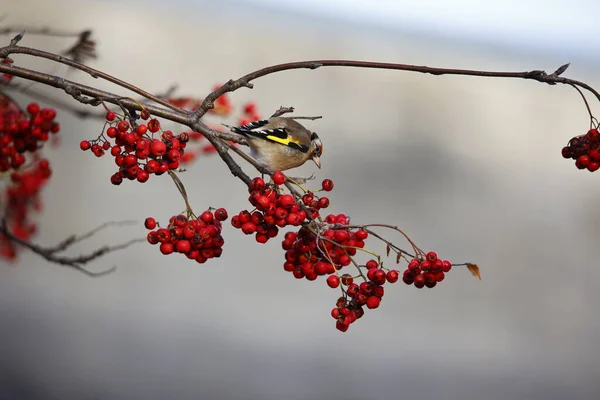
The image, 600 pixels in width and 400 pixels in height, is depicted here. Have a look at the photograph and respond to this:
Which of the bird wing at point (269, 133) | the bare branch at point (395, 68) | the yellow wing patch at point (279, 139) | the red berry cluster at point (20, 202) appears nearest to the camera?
the bare branch at point (395, 68)

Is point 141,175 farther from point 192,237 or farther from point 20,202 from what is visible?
point 20,202

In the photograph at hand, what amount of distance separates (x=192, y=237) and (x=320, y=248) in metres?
0.33

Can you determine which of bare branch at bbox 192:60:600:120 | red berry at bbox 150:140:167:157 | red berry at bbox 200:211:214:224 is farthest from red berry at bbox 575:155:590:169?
red berry at bbox 150:140:167:157

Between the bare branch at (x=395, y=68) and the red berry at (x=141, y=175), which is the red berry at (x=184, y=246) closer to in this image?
the red berry at (x=141, y=175)

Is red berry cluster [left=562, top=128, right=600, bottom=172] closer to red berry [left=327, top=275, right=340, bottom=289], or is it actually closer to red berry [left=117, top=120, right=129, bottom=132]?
red berry [left=327, top=275, right=340, bottom=289]

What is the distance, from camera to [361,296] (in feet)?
6.31

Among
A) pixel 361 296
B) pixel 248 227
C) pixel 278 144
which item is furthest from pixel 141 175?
pixel 278 144

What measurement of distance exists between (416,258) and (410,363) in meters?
6.07

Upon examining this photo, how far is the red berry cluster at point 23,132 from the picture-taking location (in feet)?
8.43

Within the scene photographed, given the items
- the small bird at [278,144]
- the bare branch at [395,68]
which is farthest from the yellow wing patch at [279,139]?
the bare branch at [395,68]

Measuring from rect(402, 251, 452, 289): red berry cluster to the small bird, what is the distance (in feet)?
2.66

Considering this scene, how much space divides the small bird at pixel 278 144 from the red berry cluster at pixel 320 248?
58 centimetres

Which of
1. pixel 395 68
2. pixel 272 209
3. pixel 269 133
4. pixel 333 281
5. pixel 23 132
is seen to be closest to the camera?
pixel 395 68

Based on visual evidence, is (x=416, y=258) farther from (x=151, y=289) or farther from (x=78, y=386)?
(x=151, y=289)
